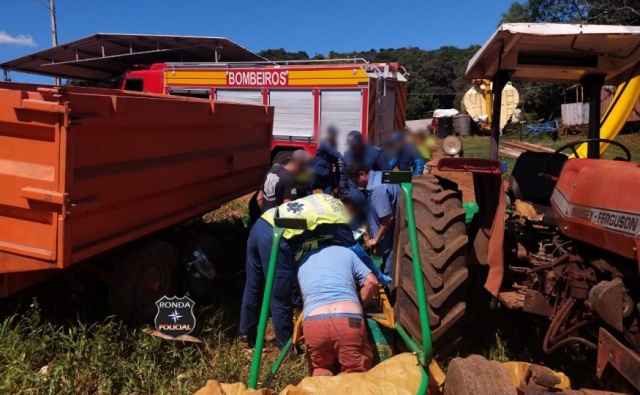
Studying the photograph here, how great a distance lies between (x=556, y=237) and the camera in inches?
145

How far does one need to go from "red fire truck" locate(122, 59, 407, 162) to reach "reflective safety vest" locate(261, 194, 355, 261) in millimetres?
Result: 6647

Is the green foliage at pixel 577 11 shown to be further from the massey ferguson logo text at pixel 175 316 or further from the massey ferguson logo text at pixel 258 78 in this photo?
the massey ferguson logo text at pixel 175 316

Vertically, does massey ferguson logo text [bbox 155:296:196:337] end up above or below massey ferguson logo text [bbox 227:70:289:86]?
below

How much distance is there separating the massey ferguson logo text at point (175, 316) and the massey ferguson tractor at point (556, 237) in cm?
136

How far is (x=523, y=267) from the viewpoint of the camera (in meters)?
3.98

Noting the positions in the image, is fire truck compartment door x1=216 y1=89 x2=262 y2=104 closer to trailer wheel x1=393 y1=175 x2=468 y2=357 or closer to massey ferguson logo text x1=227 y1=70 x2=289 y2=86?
massey ferguson logo text x1=227 y1=70 x2=289 y2=86

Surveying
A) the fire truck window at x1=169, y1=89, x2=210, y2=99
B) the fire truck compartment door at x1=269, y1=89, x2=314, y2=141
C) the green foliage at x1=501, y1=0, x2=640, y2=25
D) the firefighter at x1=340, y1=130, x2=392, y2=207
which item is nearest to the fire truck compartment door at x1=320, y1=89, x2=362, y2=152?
the fire truck compartment door at x1=269, y1=89, x2=314, y2=141

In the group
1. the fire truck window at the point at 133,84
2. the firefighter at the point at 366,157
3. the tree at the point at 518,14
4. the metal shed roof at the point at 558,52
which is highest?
the tree at the point at 518,14

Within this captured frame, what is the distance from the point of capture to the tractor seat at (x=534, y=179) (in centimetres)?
459

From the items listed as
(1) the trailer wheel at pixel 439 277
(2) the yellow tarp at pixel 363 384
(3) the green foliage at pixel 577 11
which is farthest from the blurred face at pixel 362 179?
(3) the green foliage at pixel 577 11

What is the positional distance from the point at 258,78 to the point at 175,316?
8.15 m

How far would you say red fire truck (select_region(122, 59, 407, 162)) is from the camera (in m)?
10.3

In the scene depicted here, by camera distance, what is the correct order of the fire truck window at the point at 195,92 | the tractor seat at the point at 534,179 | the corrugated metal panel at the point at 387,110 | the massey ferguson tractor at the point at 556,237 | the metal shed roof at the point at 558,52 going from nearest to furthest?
the massey ferguson tractor at the point at 556,237, the metal shed roof at the point at 558,52, the tractor seat at the point at 534,179, the corrugated metal panel at the point at 387,110, the fire truck window at the point at 195,92

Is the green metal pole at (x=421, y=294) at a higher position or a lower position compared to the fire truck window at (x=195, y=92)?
lower
